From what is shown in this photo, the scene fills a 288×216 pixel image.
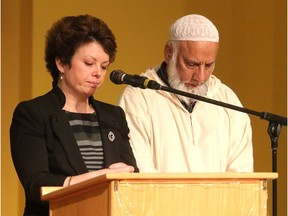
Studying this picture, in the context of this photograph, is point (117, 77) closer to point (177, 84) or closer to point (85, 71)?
point (85, 71)

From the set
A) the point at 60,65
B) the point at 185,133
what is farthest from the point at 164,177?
the point at 185,133

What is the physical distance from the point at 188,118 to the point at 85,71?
84 centimetres

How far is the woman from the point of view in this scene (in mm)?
3474

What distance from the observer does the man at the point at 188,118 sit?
4.25 m

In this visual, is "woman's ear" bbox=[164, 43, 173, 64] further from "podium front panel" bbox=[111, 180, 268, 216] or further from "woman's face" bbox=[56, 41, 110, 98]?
"podium front panel" bbox=[111, 180, 268, 216]

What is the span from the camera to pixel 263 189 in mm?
3109

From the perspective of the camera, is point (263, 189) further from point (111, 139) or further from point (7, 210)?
point (7, 210)

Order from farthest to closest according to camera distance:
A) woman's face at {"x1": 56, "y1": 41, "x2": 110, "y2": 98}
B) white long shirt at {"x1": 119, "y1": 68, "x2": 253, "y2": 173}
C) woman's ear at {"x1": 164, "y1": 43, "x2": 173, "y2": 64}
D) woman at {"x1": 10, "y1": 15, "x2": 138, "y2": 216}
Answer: woman's ear at {"x1": 164, "y1": 43, "x2": 173, "y2": 64} < white long shirt at {"x1": 119, "y1": 68, "x2": 253, "y2": 173} < woman's face at {"x1": 56, "y1": 41, "x2": 110, "y2": 98} < woman at {"x1": 10, "y1": 15, "x2": 138, "y2": 216}

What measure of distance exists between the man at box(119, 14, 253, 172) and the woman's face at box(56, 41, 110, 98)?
534mm

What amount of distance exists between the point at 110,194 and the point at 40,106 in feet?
2.71

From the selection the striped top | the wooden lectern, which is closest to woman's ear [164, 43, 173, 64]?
the striped top

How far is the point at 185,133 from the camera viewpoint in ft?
14.2

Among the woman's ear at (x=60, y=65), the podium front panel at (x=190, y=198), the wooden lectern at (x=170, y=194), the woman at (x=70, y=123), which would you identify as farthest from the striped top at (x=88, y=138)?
the podium front panel at (x=190, y=198)

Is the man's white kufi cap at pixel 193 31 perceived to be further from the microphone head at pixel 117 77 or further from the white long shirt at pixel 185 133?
the microphone head at pixel 117 77
